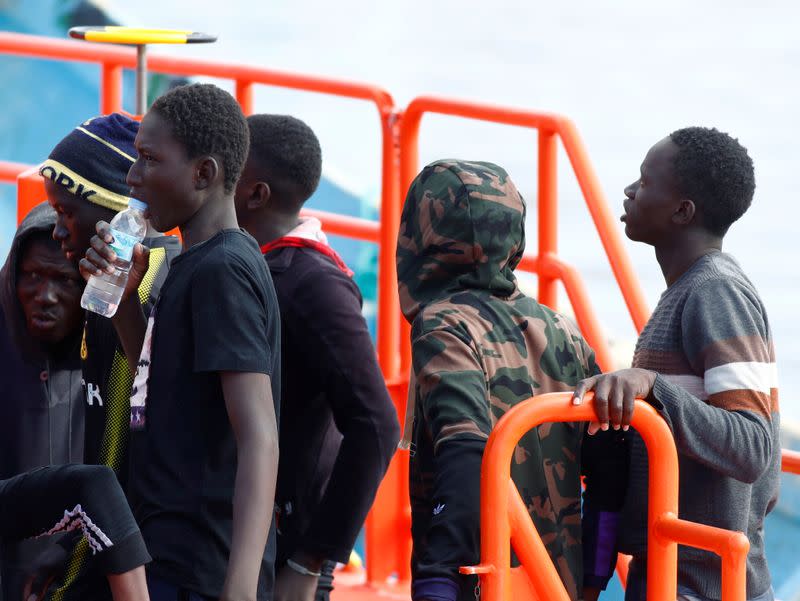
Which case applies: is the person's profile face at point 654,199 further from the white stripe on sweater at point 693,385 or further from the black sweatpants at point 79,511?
the black sweatpants at point 79,511

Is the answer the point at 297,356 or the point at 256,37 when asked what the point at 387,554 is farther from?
the point at 256,37

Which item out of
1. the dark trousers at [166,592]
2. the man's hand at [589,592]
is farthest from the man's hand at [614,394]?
the dark trousers at [166,592]

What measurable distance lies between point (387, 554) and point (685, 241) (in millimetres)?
2134

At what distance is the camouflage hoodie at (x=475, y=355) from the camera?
2.53 metres

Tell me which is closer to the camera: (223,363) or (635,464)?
(223,363)

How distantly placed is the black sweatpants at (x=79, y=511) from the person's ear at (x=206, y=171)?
0.55 meters

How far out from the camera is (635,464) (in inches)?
109

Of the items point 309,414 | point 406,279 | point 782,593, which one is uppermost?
point 406,279

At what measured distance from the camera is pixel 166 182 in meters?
2.49

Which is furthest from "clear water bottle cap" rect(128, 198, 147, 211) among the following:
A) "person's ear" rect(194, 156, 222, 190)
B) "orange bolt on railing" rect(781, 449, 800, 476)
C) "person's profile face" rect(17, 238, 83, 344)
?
"orange bolt on railing" rect(781, 449, 800, 476)

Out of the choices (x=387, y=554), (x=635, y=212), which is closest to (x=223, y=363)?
(x=635, y=212)

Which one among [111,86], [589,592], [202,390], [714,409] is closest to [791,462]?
[589,592]

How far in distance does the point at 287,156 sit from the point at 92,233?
2.57ft

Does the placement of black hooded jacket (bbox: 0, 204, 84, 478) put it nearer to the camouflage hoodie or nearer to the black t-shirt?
the black t-shirt
